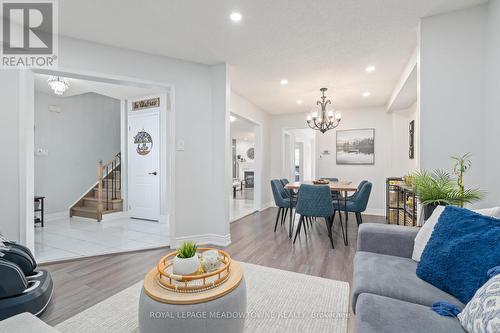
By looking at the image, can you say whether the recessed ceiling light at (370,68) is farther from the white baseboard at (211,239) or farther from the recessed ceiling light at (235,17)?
the white baseboard at (211,239)

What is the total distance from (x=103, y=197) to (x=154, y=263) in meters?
3.38

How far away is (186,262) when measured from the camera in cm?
130

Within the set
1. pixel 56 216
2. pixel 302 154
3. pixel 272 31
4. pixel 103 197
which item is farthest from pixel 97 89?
pixel 302 154

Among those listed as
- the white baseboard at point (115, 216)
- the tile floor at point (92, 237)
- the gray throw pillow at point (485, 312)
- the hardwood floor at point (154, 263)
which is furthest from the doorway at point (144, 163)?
the gray throw pillow at point (485, 312)

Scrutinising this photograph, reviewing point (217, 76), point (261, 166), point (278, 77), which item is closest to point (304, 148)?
point (261, 166)

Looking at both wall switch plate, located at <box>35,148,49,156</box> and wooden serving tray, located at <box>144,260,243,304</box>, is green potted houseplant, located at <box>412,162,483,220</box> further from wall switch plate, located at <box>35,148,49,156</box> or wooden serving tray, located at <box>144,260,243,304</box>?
wall switch plate, located at <box>35,148,49,156</box>

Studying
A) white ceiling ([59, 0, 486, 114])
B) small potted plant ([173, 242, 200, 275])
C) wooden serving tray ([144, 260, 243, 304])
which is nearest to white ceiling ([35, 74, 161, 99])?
white ceiling ([59, 0, 486, 114])

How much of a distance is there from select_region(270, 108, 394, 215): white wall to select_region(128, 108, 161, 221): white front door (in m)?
3.21

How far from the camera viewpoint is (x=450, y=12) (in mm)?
2188

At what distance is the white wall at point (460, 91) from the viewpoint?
6.63 feet

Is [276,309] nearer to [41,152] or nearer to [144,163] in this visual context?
[144,163]

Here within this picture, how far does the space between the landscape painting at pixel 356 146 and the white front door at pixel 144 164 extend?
4294 mm

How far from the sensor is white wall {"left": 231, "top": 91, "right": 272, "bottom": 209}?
5008 millimetres

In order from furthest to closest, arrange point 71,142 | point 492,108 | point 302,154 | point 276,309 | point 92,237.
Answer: point 302,154 < point 71,142 < point 92,237 < point 492,108 < point 276,309
